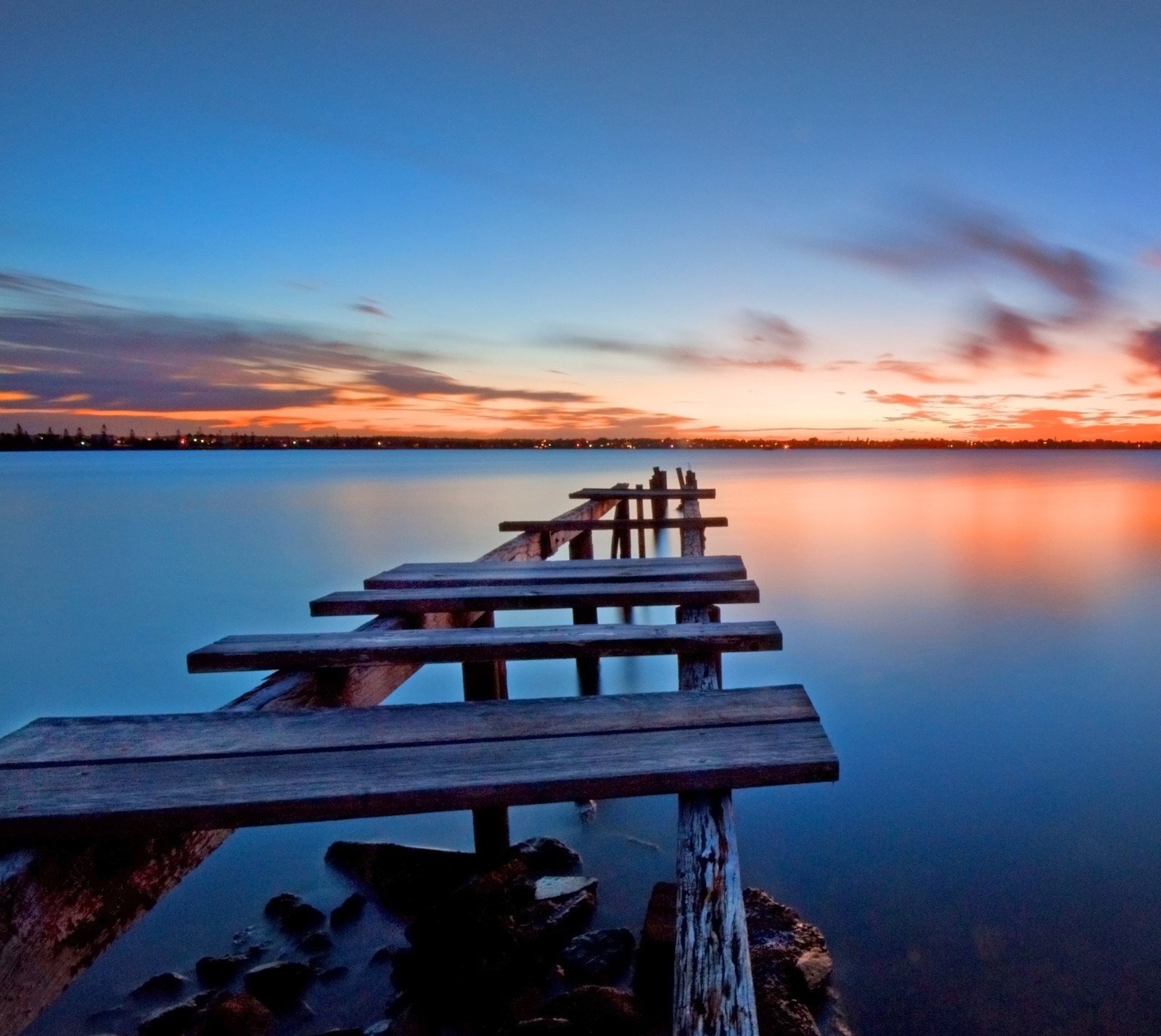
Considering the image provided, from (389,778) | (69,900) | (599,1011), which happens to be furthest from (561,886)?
(69,900)

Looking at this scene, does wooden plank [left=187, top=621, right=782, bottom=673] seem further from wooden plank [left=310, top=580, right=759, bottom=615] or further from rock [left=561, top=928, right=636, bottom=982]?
rock [left=561, top=928, right=636, bottom=982]

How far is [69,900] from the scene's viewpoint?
170 centimetres

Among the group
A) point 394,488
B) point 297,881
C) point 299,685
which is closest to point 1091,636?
point 297,881

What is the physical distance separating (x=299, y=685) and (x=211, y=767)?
92cm

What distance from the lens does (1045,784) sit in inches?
247

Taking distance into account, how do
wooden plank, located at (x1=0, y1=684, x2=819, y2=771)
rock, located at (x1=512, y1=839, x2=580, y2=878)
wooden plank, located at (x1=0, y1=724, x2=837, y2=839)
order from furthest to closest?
rock, located at (x1=512, y1=839, x2=580, y2=878)
wooden plank, located at (x1=0, y1=684, x2=819, y2=771)
wooden plank, located at (x1=0, y1=724, x2=837, y2=839)

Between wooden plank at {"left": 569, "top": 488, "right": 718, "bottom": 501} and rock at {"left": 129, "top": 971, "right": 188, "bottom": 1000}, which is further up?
wooden plank at {"left": 569, "top": 488, "right": 718, "bottom": 501}

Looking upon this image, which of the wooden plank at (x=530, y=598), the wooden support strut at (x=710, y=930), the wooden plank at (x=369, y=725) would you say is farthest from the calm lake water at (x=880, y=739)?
the wooden support strut at (x=710, y=930)

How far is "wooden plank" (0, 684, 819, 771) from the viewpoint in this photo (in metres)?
2.08

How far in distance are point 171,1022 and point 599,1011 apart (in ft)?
6.89

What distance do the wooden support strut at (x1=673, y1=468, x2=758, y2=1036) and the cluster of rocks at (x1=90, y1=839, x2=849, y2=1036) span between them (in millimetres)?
1935

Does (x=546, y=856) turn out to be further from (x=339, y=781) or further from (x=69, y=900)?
(x=69, y=900)

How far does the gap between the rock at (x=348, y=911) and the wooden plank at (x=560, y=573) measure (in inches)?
76.6

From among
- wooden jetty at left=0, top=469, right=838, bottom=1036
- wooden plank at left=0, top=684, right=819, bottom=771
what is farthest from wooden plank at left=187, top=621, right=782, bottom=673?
wooden plank at left=0, top=684, right=819, bottom=771
